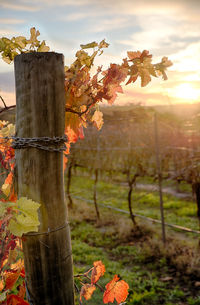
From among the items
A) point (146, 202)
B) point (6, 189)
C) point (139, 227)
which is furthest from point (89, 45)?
point (146, 202)

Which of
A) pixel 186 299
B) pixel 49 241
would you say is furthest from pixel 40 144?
pixel 186 299

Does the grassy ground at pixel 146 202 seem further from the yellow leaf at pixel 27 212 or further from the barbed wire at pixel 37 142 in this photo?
the yellow leaf at pixel 27 212

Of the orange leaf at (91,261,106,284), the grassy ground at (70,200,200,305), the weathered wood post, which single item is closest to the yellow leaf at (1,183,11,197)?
the weathered wood post

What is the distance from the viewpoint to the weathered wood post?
1023mm

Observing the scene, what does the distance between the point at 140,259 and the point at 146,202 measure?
4.37 m

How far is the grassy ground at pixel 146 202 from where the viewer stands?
Result: 25.1ft

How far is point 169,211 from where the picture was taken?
851 centimetres

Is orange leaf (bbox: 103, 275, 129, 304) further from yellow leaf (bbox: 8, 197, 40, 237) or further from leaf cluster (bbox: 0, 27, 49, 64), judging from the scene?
leaf cluster (bbox: 0, 27, 49, 64)

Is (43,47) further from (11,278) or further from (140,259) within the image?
(140,259)

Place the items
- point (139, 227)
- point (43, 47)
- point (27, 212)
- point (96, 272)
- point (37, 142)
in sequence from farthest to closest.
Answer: point (139, 227)
point (96, 272)
point (43, 47)
point (37, 142)
point (27, 212)

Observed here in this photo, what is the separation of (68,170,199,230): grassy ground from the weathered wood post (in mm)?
5328

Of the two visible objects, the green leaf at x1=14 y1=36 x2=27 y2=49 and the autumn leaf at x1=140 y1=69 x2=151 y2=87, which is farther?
the autumn leaf at x1=140 y1=69 x2=151 y2=87

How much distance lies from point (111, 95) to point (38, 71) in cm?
37

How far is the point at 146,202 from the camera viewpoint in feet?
31.6
